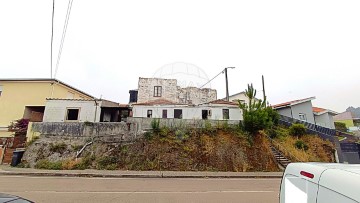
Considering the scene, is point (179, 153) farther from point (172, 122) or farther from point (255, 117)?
point (255, 117)

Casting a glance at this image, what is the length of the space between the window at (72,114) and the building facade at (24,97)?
191 inches

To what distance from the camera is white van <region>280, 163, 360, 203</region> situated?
174cm

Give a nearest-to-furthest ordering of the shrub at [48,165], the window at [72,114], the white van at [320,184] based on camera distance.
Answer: the white van at [320,184]
the shrub at [48,165]
the window at [72,114]

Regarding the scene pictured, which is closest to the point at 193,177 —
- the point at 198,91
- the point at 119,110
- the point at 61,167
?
the point at 61,167

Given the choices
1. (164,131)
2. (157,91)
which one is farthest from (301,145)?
(157,91)

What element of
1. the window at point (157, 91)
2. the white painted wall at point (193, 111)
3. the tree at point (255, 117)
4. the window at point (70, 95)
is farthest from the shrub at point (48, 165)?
the window at point (157, 91)

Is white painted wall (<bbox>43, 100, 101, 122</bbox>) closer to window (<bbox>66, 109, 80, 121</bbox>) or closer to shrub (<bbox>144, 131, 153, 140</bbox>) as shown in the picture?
window (<bbox>66, 109, 80, 121</bbox>)

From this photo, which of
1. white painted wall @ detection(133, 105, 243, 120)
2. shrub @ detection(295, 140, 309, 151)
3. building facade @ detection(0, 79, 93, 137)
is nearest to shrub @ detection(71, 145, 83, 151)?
white painted wall @ detection(133, 105, 243, 120)

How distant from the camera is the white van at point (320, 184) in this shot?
1741 millimetres

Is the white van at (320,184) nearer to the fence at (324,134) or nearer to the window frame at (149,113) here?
the window frame at (149,113)

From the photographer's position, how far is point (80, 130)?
59.4 feet

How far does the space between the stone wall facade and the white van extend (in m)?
27.8

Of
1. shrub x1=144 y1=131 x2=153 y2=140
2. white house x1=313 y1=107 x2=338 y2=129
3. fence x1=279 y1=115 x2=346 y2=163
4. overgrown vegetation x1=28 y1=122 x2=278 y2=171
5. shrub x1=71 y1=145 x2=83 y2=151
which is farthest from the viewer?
white house x1=313 y1=107 x2=338 y2=129

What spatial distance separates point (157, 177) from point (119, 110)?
1598 centimetres
